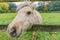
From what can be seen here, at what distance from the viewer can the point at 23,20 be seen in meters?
2.61

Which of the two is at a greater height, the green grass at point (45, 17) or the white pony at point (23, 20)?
the white pony at point (23, 20)

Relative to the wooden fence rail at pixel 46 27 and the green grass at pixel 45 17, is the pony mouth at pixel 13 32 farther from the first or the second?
the green grass at pixel 45 17

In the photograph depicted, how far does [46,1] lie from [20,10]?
609mm

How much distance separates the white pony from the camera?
2359mm

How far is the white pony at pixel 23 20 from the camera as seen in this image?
7.74ft

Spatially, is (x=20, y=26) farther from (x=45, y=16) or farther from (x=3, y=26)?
(x=45, y=16)

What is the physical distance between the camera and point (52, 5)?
3.12 metres

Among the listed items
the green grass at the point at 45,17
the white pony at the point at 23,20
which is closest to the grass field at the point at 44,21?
the green grass at the point at 45,17

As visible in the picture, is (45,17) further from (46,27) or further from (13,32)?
(13,32)

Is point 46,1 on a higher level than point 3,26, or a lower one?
higher

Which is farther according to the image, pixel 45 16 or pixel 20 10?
pixel 45 16

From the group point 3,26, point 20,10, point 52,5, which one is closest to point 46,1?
point 52,5

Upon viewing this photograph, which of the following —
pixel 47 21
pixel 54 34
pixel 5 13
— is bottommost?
pixel 54 34

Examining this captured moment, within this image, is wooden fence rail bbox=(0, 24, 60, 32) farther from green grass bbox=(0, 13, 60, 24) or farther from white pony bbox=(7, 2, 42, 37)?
green grass bbox=(0, 13, 60, 24)
